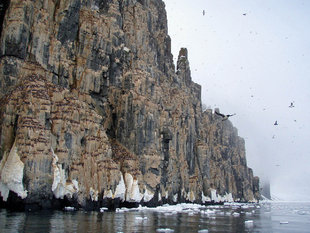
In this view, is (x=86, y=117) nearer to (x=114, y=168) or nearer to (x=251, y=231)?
(x=114, y=168)

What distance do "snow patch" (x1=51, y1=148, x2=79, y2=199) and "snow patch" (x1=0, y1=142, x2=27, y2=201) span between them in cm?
538

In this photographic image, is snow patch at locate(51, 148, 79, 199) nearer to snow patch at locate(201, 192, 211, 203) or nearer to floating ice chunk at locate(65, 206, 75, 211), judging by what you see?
floating ice chunk at locate(65, 206, 75, 211)

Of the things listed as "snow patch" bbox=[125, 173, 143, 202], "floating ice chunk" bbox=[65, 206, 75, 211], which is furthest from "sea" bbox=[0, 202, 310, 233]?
"snow patch" bbox=[125, 173, 143, 202]

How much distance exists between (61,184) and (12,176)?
8449 mm

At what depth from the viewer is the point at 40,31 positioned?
220 feet

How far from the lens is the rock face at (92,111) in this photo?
48750mm

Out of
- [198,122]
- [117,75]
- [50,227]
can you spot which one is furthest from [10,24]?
[198,122]

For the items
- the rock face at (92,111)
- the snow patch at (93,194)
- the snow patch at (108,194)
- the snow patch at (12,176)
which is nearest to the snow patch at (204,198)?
the rock face at (92,111)

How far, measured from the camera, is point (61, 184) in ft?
168

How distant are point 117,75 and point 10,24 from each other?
1110 inches

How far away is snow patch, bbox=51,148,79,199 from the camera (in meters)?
49.9

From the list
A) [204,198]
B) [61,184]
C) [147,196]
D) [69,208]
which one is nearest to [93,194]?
[69,208]

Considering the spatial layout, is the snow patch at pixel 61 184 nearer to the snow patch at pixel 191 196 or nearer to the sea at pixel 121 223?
the sea at pixel 121 223

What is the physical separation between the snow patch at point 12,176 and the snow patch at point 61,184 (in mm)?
5379
